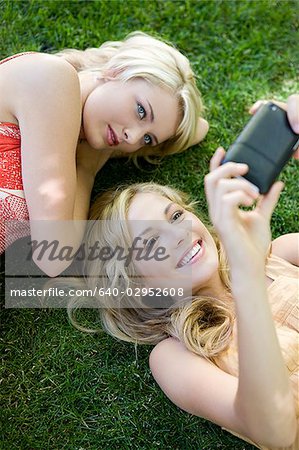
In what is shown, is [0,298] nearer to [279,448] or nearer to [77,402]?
[77,402]

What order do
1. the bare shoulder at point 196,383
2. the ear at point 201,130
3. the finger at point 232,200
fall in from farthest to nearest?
the ear at point 201,130 < the bare shoulder at point 196,383 < the finger at point 232,200

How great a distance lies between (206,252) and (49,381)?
1004 mm

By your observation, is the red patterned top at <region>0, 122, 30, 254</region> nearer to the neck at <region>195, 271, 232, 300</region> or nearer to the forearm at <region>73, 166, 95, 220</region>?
the forearm at <region>73, 166, 95, 220</region>

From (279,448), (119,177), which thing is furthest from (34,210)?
(279,448)

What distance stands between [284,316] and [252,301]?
2.59 feet

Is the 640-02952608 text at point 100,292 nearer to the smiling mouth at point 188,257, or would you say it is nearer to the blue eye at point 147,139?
the smiling mouth at point 188,257

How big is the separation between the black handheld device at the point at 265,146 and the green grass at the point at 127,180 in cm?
137

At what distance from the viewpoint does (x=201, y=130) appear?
3.69 meters

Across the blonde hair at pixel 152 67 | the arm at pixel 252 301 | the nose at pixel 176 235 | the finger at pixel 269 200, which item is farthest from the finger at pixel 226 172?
the blonde hair at pixel 152 67

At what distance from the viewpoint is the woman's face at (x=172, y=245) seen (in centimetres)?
281

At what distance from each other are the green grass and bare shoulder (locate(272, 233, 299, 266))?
1.18 ft

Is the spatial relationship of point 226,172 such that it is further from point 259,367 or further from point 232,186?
point 259,367

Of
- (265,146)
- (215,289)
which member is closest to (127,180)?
(215,289)

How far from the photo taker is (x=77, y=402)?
3041 mm
